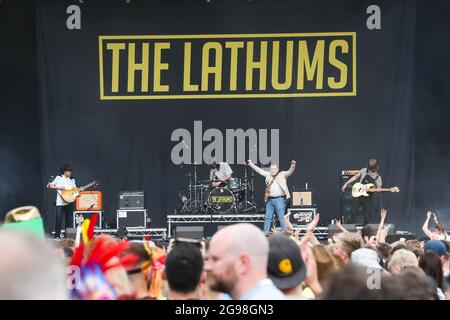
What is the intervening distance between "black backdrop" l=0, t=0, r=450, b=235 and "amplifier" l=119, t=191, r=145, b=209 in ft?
3.69

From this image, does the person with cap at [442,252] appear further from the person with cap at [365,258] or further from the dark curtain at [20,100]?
the dark curtain at [20,100]

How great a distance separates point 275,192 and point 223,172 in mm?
1349

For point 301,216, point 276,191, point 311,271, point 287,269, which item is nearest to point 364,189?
point 301,216

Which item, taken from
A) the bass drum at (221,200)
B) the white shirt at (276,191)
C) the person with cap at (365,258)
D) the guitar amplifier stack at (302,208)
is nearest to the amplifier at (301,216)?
the guitar amplifier stack at (302,208)

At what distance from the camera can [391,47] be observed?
1977 centimetres

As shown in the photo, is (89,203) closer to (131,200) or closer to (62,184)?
(62,184)

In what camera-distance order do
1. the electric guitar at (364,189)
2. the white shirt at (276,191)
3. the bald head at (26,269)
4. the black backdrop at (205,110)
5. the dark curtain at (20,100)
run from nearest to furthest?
the bald head at (26,269) < the white shirt at (276,191) < the electric guitar at (364,189) < the dark curtain at (20,100) < the black backdrop at (205,110)

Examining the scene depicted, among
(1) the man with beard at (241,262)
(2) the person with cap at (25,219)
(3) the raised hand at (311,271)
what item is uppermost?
(2) the person with cap at (25,219)

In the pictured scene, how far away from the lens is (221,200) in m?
18.4

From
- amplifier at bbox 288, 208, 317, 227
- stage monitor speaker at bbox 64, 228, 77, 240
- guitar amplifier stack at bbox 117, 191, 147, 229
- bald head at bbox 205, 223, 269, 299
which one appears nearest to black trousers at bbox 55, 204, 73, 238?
guitar amplifier stack at bbox 117, 191, 147, 229

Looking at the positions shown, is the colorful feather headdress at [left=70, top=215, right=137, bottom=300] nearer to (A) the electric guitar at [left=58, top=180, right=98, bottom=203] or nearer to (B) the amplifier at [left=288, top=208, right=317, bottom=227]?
(A) the electric guitar at [left=58, top=180, right=98, bottom=203]

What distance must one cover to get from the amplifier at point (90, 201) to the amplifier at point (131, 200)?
0.51 metres

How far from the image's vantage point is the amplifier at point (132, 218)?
18531 mm
